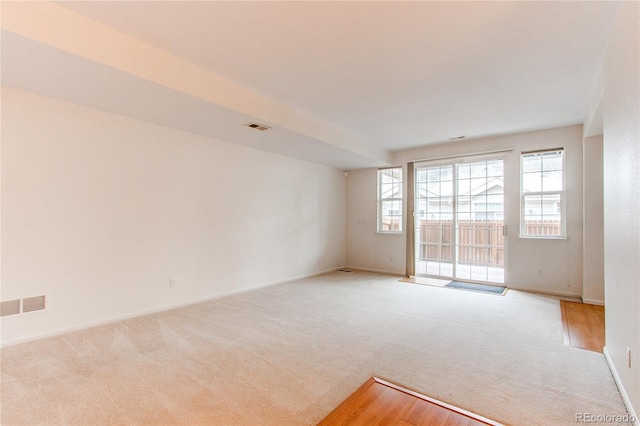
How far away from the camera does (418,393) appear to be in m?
2.11

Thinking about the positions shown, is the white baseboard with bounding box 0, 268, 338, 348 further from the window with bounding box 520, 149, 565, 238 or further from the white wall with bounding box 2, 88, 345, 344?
the window with bounding box 520, 149, 565, 238

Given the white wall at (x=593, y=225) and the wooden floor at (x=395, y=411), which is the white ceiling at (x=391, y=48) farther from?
the wooden floor at (x=395, y=411)

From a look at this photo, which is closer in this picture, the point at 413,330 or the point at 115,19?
the point at 115,19

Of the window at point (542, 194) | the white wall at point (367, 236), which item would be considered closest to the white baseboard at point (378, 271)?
the white wall at point (367, 236)

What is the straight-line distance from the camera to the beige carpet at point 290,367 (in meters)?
1.93

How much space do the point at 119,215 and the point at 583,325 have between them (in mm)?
5654

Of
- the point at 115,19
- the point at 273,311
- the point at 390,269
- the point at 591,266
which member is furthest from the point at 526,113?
the point at 115,19

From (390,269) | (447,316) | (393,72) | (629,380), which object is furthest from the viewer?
(390,269)

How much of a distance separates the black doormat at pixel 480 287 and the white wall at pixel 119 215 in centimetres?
338

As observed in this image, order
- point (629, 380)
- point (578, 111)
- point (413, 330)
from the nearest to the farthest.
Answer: point (629, 380) → point (413, 330) → point (578, 111)

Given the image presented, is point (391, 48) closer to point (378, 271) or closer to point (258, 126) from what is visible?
point (258, 126)

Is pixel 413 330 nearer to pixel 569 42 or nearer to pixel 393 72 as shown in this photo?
pixel 393 72

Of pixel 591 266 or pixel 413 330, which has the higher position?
pixel 591 266

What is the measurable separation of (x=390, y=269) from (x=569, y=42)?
5.07 metres
